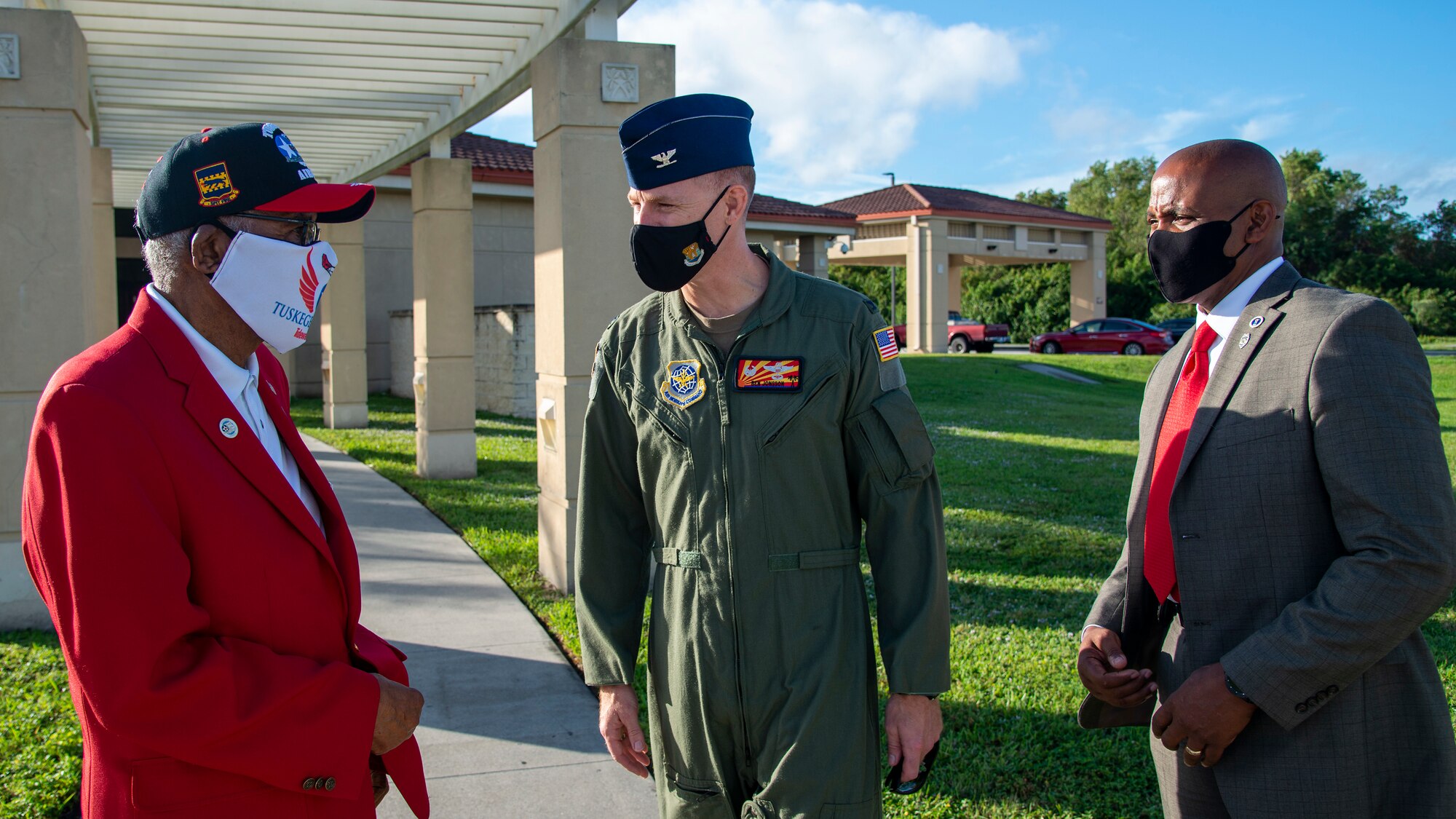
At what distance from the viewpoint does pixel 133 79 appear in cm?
897

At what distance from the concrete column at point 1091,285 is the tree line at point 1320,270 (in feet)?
29.0

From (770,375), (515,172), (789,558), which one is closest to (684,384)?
(770,375)

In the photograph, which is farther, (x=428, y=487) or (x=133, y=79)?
(x=428, y=487)

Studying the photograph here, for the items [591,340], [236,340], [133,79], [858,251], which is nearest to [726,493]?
[236,340]

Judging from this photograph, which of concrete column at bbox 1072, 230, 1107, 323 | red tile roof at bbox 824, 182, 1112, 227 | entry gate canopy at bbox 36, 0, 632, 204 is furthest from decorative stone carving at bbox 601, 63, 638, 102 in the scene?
concrete column at bbox 1072, 230, 1107, 323

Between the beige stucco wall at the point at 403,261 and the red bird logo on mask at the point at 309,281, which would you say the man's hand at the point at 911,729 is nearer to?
the red bird logo on mask at the point at 309,281

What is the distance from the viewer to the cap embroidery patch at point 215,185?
6.50 ft

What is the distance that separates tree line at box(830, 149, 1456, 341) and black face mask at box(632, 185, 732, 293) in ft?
157

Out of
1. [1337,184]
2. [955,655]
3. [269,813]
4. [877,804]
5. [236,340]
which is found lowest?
[955,655]

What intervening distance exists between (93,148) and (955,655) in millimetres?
11564

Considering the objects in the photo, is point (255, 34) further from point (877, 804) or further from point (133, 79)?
point (877, 804)

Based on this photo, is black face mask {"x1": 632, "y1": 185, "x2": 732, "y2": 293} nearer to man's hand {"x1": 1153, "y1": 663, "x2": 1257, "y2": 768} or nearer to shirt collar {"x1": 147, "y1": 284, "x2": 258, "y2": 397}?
shirt collar {"x1": 147, "y1": 284, "x2": 258, "y2": 397}

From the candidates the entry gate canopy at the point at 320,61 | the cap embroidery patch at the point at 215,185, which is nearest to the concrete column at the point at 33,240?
the entry gate canopy at the point at 320,61

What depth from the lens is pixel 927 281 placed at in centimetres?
3472
